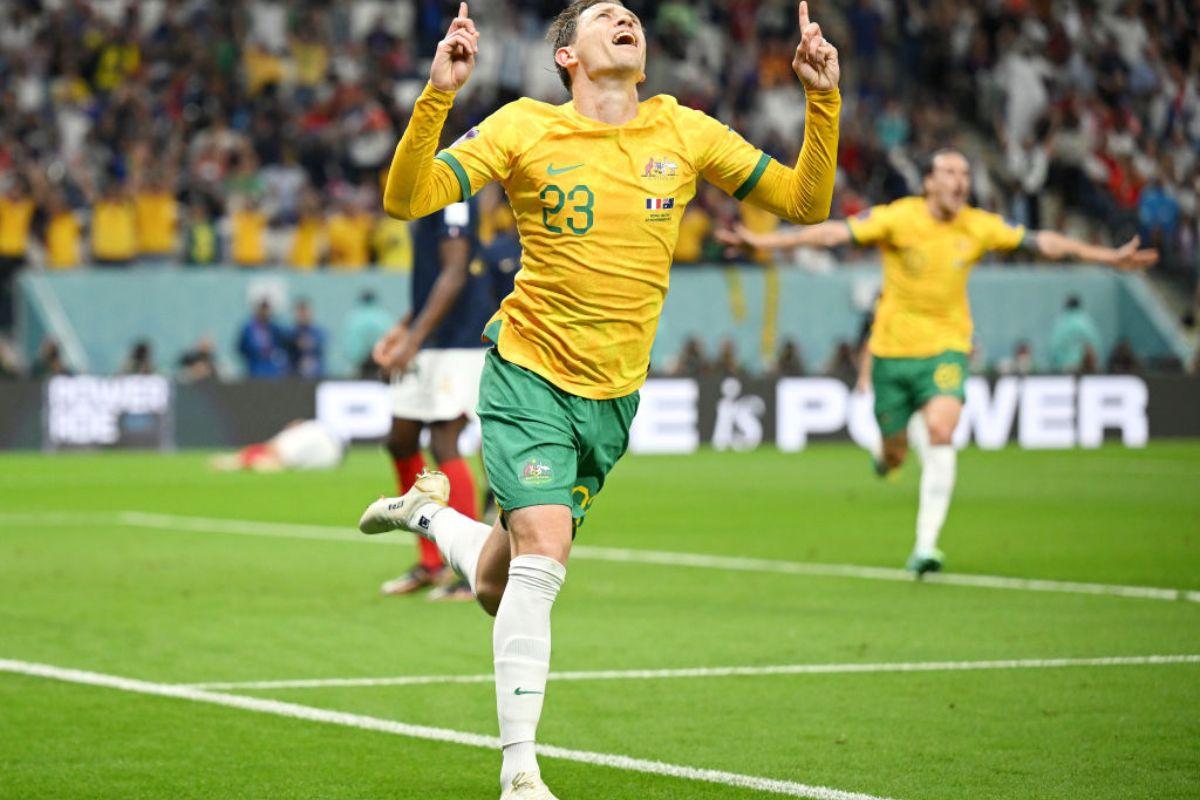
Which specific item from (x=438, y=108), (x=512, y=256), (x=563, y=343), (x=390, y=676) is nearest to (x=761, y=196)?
(x=563, y=343)

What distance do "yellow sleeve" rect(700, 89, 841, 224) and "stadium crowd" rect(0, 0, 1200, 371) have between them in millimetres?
20699

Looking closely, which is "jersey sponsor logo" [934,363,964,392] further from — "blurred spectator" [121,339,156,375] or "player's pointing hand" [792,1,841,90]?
"blurred spectator" [121,339,156,375]

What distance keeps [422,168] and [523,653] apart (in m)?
1.40

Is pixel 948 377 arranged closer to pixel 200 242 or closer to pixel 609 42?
pixel 609 42

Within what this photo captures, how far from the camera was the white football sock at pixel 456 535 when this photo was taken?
21.7 ft

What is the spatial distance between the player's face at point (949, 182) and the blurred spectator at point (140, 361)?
15231 millimetres

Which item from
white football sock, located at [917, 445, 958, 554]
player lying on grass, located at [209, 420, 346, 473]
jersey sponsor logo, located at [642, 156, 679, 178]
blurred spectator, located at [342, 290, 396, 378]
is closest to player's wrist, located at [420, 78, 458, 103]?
jersey sponsor logo, located at [642, 156, 679, 178]

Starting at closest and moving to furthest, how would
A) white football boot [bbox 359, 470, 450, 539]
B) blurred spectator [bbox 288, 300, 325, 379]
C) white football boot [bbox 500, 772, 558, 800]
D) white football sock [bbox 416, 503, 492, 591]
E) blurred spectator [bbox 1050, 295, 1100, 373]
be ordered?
white football boot [bbox 500, 772, 558, 800], white football sock [bbox 416, 503, 492, 591], white football boot [bbox 359, 470, 450, 539], blurred spectator [bbox 288, 300, 325, 379], blurred spectator [bbox 1050, 295, 1100, 373]

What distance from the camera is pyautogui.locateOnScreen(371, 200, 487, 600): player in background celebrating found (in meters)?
10.7

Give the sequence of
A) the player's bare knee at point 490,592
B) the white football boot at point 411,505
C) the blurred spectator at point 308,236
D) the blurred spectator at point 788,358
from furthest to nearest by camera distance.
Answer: the blurred spectator at point 788,358, the blurred spectator at point 308,236, the white football boot at point 411,505, the player's bare knee at point 490,592

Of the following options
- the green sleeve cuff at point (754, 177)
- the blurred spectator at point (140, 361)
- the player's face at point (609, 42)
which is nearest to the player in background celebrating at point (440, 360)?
the green sleeve cuff at point (754, 177)

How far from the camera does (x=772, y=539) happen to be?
1470 cm

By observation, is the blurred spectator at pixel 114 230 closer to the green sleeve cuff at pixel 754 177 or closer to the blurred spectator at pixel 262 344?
the blurred spectator at pixel 262 344

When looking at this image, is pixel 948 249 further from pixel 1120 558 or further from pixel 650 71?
pixel 650 71
